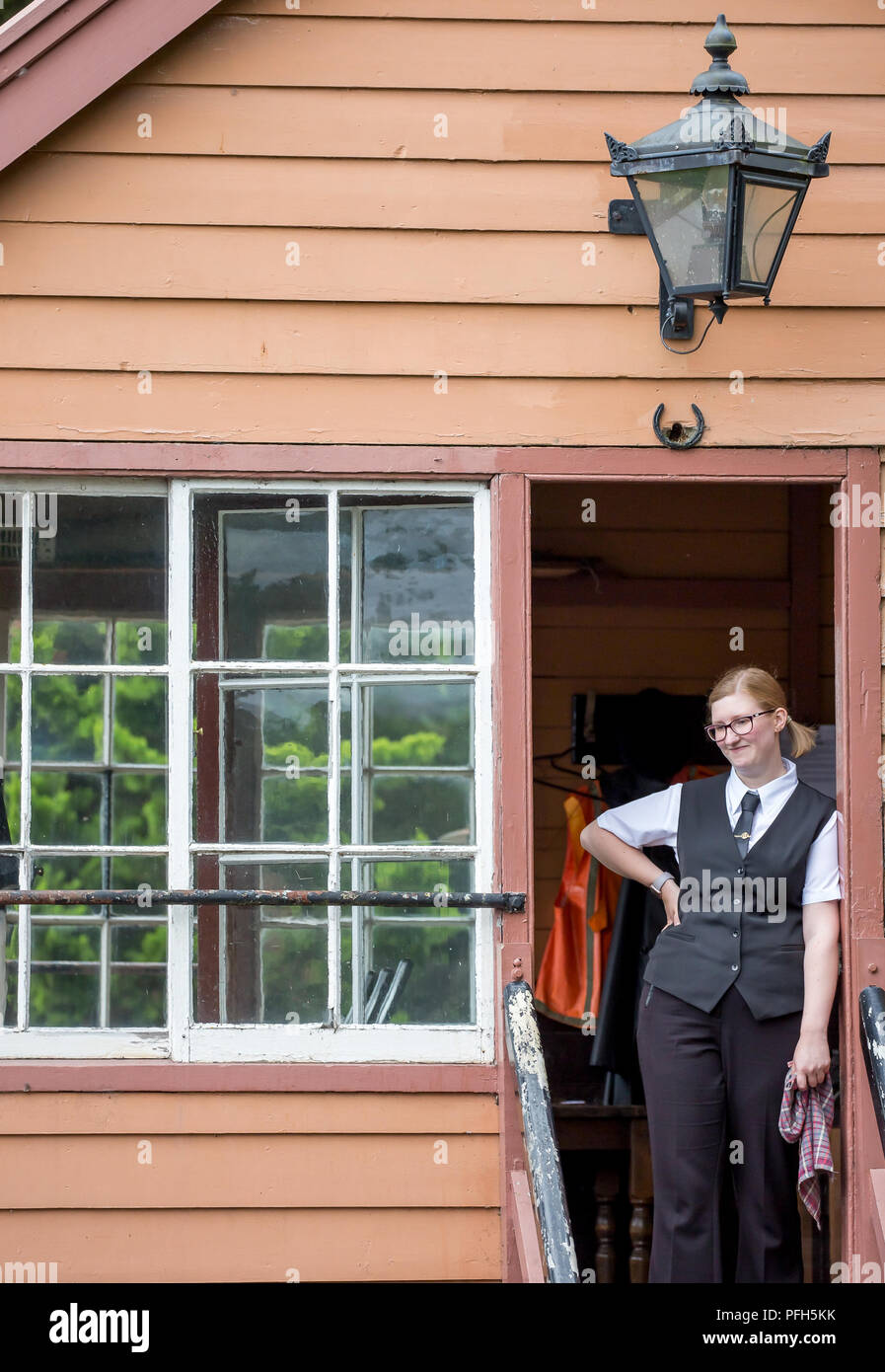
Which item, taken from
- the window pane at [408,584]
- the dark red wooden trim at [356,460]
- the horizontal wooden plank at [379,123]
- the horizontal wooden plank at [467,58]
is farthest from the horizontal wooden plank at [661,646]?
the horizontal wooden plank at [467,58]

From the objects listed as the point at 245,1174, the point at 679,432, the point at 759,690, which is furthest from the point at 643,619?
the point at 245,1174

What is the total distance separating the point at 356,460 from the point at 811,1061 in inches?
71.6

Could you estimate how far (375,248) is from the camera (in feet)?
12.0

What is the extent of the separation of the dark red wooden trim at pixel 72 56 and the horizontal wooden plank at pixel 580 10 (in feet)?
0.59

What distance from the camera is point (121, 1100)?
362 cm

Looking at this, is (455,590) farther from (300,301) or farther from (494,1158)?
(494,1158)

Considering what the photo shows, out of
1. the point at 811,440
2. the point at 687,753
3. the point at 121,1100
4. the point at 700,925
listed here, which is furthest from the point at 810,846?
Answer: the point at 121,1100

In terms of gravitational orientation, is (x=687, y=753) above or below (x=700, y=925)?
above

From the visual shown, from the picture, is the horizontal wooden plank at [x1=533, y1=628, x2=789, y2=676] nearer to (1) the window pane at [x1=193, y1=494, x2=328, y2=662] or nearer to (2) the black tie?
(1) the window pane at [x1=193, y1=494, x2=328, y2=662]

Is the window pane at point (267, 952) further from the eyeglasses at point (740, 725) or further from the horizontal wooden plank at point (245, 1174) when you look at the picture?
the eyeglasses at point (740, 725)

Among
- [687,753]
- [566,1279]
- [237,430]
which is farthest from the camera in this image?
[687,753]

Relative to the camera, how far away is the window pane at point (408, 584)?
3734mm

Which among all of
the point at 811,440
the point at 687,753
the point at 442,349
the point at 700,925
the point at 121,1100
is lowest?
the point at 121,1100

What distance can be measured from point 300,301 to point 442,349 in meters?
0.38
